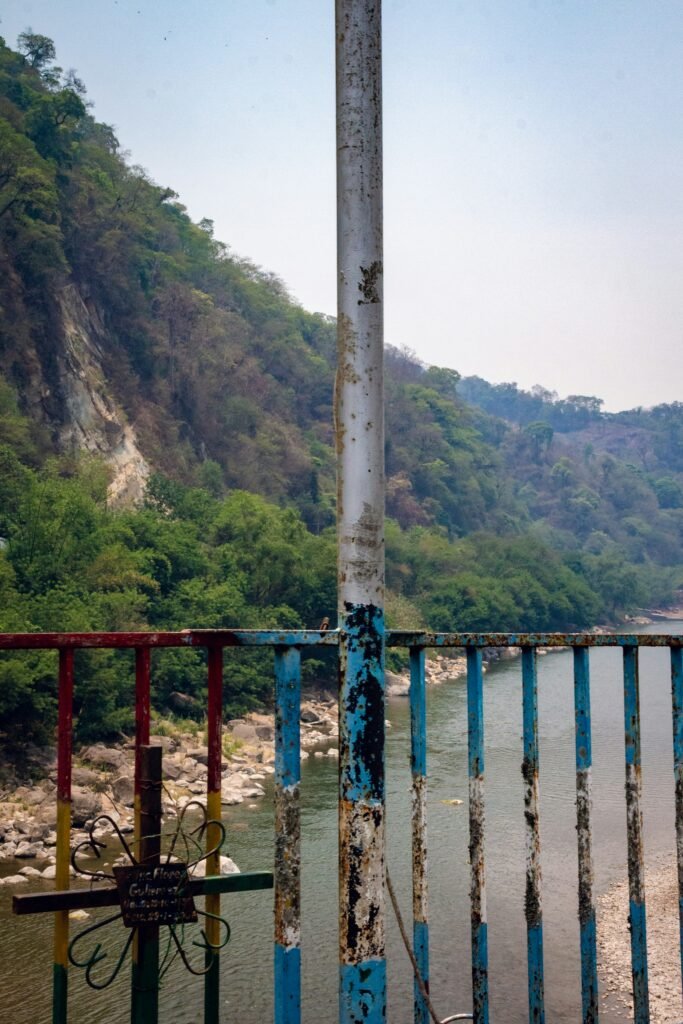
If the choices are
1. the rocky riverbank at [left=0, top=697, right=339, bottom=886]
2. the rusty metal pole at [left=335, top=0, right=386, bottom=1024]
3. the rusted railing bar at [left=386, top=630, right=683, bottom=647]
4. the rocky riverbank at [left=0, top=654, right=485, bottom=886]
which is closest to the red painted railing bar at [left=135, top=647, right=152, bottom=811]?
the rusty metal pole at [left=335, top=0, right=386, bottom=1024]

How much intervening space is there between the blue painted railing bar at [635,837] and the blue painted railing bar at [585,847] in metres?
0.12

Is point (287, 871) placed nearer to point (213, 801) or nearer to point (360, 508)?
point (213, 801)

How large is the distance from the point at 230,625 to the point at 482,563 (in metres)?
21.0

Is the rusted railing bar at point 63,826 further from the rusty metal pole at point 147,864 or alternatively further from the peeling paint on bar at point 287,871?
the peeling paint on bar at point 287,871

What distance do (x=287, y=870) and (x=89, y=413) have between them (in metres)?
25.7

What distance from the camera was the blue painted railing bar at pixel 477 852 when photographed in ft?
6.97

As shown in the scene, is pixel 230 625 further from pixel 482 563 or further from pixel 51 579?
pixel 482 563

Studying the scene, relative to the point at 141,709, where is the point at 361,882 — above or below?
below

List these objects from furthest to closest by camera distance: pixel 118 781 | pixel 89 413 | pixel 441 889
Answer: pixel 89 413, pixel 118 781, pixel 441 889

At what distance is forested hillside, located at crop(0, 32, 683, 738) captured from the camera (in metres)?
17.8

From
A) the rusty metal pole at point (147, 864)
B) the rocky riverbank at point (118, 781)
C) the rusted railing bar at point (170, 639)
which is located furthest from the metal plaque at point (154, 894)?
the rocky riverbank at point (118, 781)

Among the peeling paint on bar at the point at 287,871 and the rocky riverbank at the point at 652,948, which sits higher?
the peeling paint on bar at the point at 287,871

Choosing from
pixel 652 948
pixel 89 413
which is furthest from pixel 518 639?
pixel 89 413

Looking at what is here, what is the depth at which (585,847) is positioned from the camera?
88.7 inches
